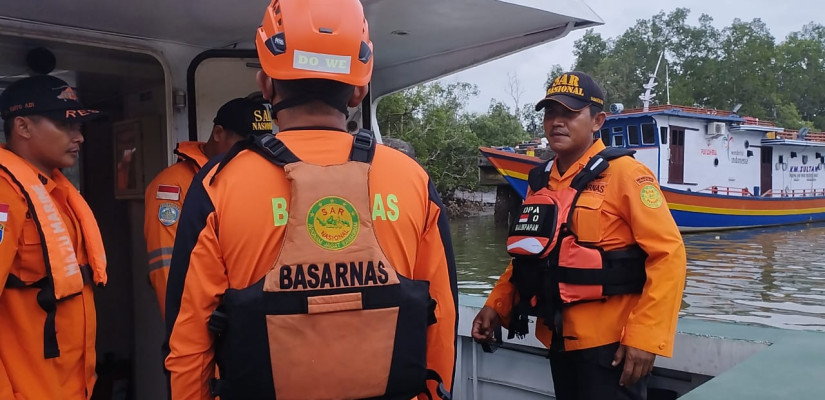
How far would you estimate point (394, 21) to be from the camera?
2.66 metres

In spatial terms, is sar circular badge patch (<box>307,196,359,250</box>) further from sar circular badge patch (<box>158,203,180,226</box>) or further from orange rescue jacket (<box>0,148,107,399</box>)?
sar circular badge patch (<box>158,203,180,226</box>)

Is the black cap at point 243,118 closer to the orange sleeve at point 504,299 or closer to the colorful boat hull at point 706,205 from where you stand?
the orange sleeve at point 504,299

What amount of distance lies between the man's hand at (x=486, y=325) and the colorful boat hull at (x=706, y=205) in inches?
702

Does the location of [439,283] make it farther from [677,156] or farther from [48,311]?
[677,156]

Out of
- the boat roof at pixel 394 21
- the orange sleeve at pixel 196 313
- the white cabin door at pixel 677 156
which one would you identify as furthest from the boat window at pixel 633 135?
the orange sleeve at pixel 196 313

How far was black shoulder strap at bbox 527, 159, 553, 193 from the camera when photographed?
2615mm

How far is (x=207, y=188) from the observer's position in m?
1.30

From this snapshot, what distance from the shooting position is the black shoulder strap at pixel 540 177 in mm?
2615

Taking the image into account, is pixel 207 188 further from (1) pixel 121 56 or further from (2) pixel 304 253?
(1) pixel 121 56

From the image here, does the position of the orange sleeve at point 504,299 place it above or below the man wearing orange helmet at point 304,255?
below

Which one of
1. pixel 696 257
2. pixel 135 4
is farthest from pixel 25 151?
pixel 696 257

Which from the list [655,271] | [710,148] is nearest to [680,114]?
[710,148]

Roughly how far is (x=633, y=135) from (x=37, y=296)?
20928mm

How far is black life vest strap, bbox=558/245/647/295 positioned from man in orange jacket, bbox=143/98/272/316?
146cm
